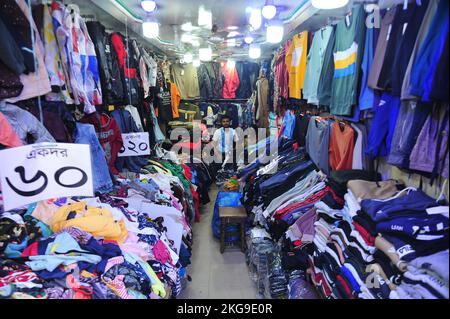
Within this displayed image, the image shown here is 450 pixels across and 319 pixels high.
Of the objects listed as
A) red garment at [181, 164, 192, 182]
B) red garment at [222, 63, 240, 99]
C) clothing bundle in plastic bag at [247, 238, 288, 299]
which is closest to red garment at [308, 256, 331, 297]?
clothing bundle in plastic bag at [247, 238, 288, 299]

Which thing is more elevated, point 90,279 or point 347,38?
point 347,38

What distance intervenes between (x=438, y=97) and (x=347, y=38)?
124 cm

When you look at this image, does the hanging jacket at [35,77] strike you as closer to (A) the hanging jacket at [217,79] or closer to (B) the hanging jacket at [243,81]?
(A) the hanging jacket at [217,79]

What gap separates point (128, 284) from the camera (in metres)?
1.54

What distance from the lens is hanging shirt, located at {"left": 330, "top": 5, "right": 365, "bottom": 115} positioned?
2.14m

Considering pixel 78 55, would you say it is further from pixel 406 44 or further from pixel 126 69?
pixel 406 44

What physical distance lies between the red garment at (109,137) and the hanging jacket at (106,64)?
0.19 metres

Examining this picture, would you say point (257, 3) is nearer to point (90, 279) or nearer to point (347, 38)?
point (347, 38)

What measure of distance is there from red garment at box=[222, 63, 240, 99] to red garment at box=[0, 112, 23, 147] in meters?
5.45

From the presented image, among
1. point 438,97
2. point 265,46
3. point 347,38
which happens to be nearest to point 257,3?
point 347,38

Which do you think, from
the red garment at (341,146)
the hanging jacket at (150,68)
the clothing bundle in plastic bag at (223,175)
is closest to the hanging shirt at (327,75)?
the red garment at (341,146)

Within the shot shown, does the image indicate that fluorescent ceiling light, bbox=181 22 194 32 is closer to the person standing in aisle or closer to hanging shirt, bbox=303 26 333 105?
hanging shirt, bbox=303 26 333 105

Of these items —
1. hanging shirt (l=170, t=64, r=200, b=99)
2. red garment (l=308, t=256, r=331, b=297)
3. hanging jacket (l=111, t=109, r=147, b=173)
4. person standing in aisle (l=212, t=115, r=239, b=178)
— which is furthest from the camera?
hanging shirt (l=170, t=64, r=200, b=99)

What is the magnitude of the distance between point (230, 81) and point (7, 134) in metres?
5.52
